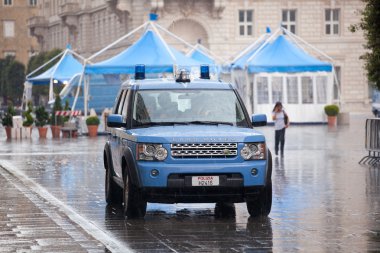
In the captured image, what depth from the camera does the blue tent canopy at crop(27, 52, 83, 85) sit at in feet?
200

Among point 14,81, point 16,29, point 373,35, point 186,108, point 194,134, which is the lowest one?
point 14,81

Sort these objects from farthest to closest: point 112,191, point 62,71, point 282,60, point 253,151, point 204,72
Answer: point 62,71 → point 282,60 → point 204,72 → point 112,191 → point 253,151

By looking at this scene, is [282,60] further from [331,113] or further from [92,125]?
[92,125]

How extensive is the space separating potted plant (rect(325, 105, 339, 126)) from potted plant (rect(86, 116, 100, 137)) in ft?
46.5

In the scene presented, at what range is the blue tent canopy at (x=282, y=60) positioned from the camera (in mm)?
52156

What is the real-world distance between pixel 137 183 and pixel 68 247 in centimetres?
262

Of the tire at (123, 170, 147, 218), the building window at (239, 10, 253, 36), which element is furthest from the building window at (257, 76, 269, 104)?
the tire at (123, 170, 147, 218)

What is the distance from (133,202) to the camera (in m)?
14.8

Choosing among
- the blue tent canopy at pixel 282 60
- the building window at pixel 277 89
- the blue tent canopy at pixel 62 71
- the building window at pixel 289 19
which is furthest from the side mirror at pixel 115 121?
the building window at pixel 289 19

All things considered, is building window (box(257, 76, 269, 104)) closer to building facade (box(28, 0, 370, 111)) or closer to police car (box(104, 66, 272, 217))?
building facade (box(28, 0, 370, 111))

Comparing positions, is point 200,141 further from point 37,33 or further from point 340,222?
point 37,33

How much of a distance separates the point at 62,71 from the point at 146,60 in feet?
53.7

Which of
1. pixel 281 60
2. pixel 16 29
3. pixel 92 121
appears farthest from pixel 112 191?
pixel 16 29

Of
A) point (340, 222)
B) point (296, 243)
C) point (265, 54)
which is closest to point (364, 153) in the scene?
point (340, 222)
